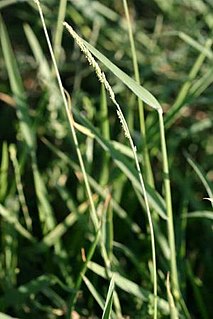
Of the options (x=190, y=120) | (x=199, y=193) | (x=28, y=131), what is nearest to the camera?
(x=28, y=131)

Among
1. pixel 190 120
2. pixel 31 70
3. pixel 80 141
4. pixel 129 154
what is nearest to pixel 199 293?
pixel 129 154

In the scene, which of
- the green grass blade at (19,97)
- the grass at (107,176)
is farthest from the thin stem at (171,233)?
the green grass blade at (19,97)

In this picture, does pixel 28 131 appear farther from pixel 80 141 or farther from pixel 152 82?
pixel 152 82

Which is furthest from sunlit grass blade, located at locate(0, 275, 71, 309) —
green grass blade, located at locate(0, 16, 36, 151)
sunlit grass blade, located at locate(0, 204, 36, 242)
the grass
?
green grass blade, located at locate(0, 16, 36, 151)

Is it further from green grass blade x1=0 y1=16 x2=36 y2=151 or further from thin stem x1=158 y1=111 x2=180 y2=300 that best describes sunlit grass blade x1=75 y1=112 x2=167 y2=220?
green grass blade x1=0 y1=16 x2=36 y2=151

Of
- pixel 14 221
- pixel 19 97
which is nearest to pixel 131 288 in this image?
pixel 14 221

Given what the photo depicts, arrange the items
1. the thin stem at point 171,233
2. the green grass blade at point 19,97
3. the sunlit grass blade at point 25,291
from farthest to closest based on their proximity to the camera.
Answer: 1. the green grass blade at point 19,97
2. the sunlit grass blade at point 25,291
3. the thin stem at point 171,233

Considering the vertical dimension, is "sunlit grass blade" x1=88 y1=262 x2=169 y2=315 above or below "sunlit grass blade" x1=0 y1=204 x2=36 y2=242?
below

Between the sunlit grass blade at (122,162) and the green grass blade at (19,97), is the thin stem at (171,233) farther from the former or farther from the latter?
the green grass blade at (19,97)

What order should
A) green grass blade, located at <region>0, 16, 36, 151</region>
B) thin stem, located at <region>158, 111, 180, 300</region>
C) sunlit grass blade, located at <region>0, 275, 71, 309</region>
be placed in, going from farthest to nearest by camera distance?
1. green grass blade, located at <region>0, 16, 36, 151</region>
2. sunlit grass blade, located at <region>0, 275, 71, 309</region>
3. thin stem, located at <region>158, 111, 180, 300</region>
